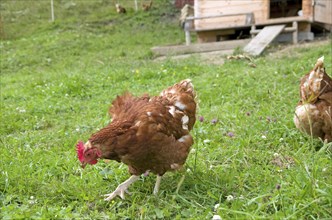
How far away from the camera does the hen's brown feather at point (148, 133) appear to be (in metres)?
3.12

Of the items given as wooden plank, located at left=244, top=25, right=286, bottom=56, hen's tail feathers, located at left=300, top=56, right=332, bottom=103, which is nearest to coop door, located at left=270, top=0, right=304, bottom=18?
wooden plank, located at left=244, top=25, right=286, bottom=56

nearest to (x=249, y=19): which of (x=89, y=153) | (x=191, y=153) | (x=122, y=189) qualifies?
(x=191, y=153)

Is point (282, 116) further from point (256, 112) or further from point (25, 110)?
point (25, 110)

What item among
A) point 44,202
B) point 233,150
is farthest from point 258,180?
point 44,202

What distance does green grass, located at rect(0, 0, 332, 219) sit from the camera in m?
3.01

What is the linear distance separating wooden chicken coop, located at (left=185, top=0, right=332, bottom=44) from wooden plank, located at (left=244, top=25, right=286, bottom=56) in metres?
0.23

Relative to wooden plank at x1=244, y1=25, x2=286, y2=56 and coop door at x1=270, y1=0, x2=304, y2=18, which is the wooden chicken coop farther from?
coop door at x1=270, y1=0, x2=304, y2=18

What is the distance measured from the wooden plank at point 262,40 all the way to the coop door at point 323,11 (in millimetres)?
1632

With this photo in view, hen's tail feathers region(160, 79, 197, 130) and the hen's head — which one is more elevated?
hen's tail feathers region(160, 79, 197, 130)

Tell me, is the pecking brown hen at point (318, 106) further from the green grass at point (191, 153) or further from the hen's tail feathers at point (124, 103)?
the hen's tail feathers at point (124, 103)

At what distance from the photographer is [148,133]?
3.18 metres

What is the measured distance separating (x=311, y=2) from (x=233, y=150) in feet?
33.5

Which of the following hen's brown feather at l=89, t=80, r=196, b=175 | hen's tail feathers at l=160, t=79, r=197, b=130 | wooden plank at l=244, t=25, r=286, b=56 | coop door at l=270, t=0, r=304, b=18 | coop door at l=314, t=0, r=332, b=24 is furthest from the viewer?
coop door at l=270, t=0, r=304, b=18

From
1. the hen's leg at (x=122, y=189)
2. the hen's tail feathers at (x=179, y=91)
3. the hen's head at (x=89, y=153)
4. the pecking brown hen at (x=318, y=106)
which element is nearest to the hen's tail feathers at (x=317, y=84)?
the pecking brown hen at (x=318, y=106)
